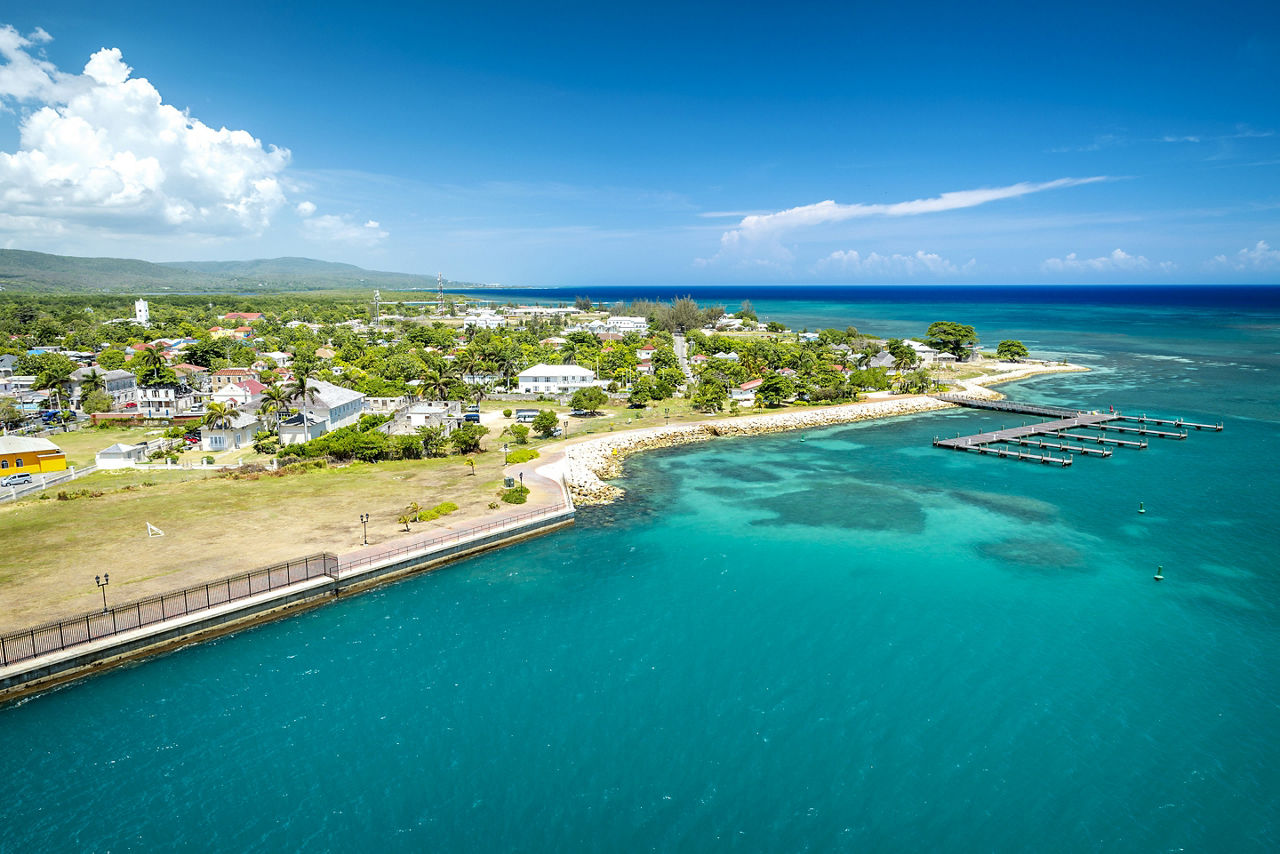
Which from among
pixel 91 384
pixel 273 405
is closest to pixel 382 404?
pixel 273 405

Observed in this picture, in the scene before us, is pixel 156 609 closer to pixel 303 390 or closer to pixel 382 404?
pixel 303 390

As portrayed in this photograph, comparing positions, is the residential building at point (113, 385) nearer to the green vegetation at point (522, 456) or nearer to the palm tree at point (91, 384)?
the palm tree at point (91, 384)

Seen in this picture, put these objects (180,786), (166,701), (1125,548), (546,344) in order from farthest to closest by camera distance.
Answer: (546,344)
(1125,548)
(166,701)
(180,786)

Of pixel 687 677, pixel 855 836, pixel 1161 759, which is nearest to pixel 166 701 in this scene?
pixel 687 677

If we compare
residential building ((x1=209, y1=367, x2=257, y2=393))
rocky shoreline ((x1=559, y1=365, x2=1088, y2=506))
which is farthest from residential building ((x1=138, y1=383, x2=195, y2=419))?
rocky shoreline ((x1=559, y1=365, x2=1088, y2=506))

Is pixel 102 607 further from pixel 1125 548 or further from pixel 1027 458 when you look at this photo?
pixel 1027 458

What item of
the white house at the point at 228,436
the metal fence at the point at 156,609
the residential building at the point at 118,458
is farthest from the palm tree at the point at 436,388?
the metal fence at the point at 156,609
